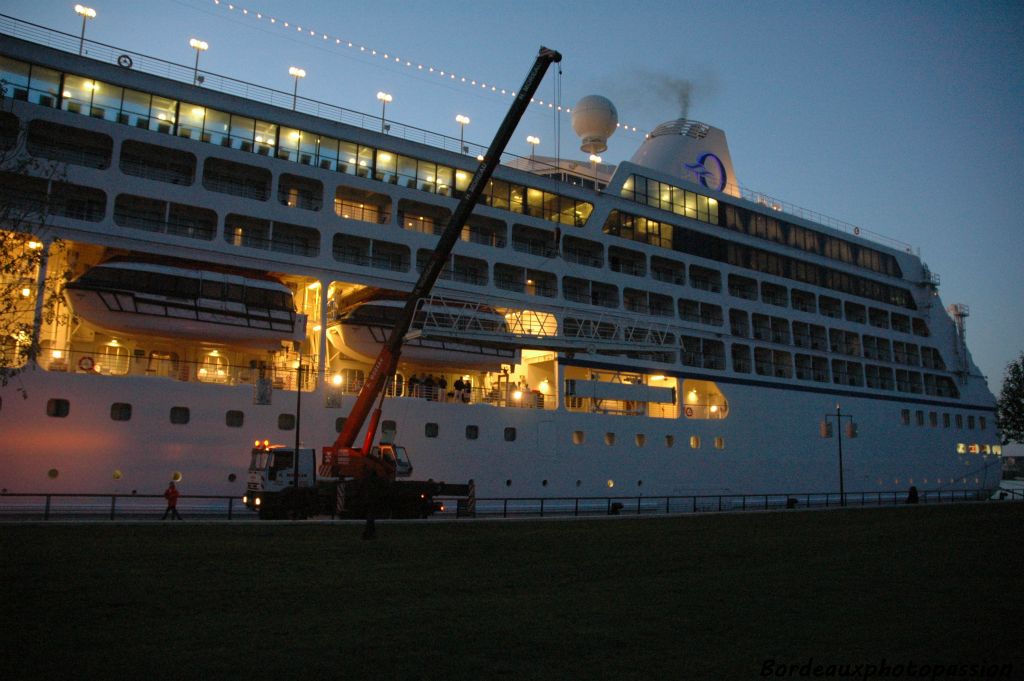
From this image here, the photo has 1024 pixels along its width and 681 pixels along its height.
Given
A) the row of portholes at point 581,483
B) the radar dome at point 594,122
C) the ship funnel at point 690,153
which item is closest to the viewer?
the row of portholes at point 581,483

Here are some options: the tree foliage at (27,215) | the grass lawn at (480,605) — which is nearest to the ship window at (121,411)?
the tree foliage at (27,215)

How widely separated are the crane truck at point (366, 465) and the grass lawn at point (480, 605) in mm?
4390

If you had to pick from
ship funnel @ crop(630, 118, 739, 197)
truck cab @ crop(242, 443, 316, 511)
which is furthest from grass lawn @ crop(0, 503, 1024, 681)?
ship funnel @ crop(630, 118, 739, 197)

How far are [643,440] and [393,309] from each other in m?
12.9

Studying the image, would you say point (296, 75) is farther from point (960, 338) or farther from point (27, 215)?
point (960, 338)

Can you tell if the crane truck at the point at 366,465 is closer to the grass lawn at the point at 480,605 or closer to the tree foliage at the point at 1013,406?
the grass lawn at the point at 480,605

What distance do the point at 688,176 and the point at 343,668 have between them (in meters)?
40.2

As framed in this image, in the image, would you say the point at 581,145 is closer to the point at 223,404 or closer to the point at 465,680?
the point at 223,404

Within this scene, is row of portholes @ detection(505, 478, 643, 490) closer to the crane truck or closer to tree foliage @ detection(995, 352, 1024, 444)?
the crane truck

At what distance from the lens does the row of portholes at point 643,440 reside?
31.2 metres

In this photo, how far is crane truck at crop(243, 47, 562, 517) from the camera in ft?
75.0

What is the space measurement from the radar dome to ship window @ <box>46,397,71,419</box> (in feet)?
93.3

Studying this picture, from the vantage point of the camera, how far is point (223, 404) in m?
24.2

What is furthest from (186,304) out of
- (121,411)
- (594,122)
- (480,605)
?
(594,122)
